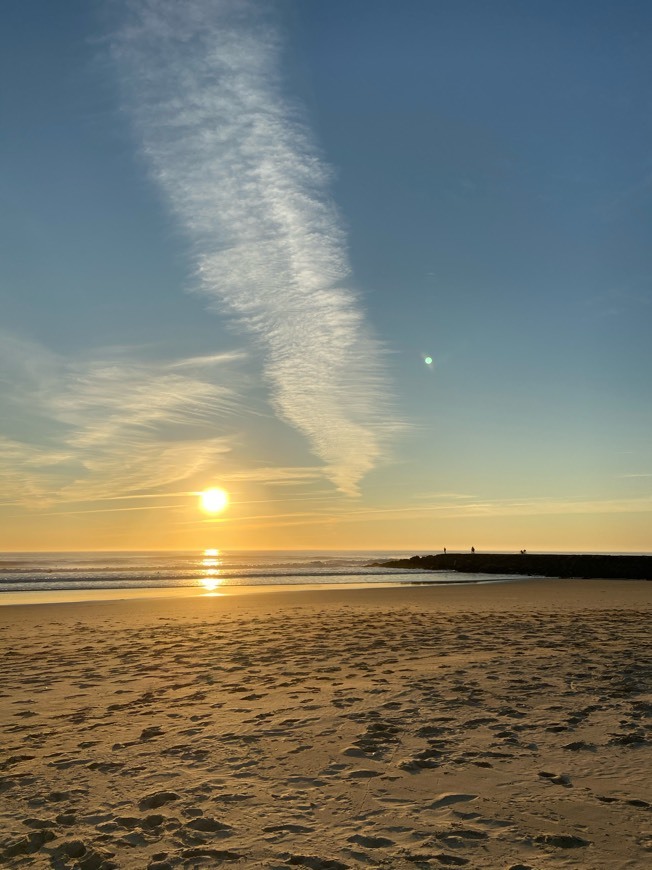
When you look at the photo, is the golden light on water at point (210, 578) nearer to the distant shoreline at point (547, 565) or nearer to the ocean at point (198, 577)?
the ocean at point (198, 577)

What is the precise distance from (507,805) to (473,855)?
3.10 ft

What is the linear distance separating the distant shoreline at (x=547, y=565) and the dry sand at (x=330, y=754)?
39851 mm

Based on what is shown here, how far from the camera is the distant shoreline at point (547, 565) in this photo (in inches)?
1934

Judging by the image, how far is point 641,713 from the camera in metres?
7.52

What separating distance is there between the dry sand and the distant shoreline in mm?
39851

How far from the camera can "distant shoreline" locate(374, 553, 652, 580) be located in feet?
161

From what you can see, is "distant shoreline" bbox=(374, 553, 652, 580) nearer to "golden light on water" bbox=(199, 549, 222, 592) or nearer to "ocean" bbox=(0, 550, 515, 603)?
"ocean" bbox=(0, 550, 515, 603)

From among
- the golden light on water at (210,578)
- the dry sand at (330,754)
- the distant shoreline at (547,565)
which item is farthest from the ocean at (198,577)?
the dry sand at (330,754)

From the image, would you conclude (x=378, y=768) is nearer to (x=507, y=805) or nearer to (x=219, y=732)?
(x=507, y=805)

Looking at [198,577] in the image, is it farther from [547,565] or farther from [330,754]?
[330,754]

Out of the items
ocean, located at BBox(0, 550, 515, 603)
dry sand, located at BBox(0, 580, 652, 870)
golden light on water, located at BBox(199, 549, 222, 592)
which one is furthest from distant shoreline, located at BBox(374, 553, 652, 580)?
dry sand, located at BBox(0, 580, 652, 870)

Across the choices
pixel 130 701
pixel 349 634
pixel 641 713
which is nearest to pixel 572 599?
pixel 349 634

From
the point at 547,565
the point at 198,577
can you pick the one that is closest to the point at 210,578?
the point at 198,577

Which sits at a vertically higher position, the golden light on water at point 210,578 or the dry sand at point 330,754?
the dry sand at point 330,754
